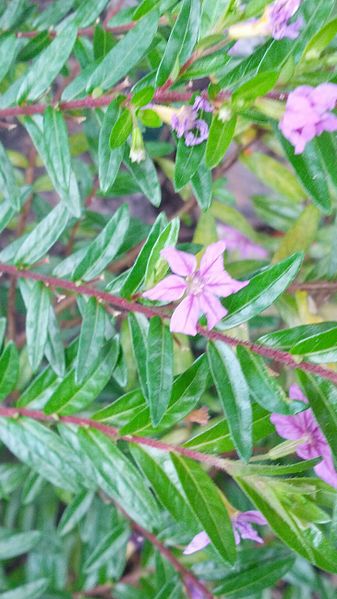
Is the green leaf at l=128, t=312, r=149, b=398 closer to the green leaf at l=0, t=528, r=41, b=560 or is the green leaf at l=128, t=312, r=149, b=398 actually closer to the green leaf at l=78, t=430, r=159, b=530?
the green leaf at l=78, t=430, r=159, b=530

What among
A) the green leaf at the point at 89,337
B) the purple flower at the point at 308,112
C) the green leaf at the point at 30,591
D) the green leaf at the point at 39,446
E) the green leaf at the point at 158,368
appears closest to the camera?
the purple flower at the point at 308,112

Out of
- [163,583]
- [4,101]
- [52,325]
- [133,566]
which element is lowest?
[133,566]

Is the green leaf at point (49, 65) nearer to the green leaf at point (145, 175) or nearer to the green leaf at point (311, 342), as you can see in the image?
the green leaf at point (145, 175)

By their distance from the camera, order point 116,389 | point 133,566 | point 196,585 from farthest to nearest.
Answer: point 133,566, point 116,389, point 196,585

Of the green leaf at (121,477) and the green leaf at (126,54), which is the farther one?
the green leaf at (121,477)

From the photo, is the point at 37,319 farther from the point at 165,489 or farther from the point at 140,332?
the point at 165,489

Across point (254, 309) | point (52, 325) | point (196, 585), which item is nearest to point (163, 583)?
point (196, 585)

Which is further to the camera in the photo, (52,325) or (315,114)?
(52,325)

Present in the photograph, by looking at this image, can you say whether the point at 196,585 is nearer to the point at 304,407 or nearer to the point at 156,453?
the point at 156,453

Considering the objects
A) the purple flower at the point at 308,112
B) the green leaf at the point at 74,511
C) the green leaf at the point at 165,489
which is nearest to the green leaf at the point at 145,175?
the purple flower at the point at 308,112
